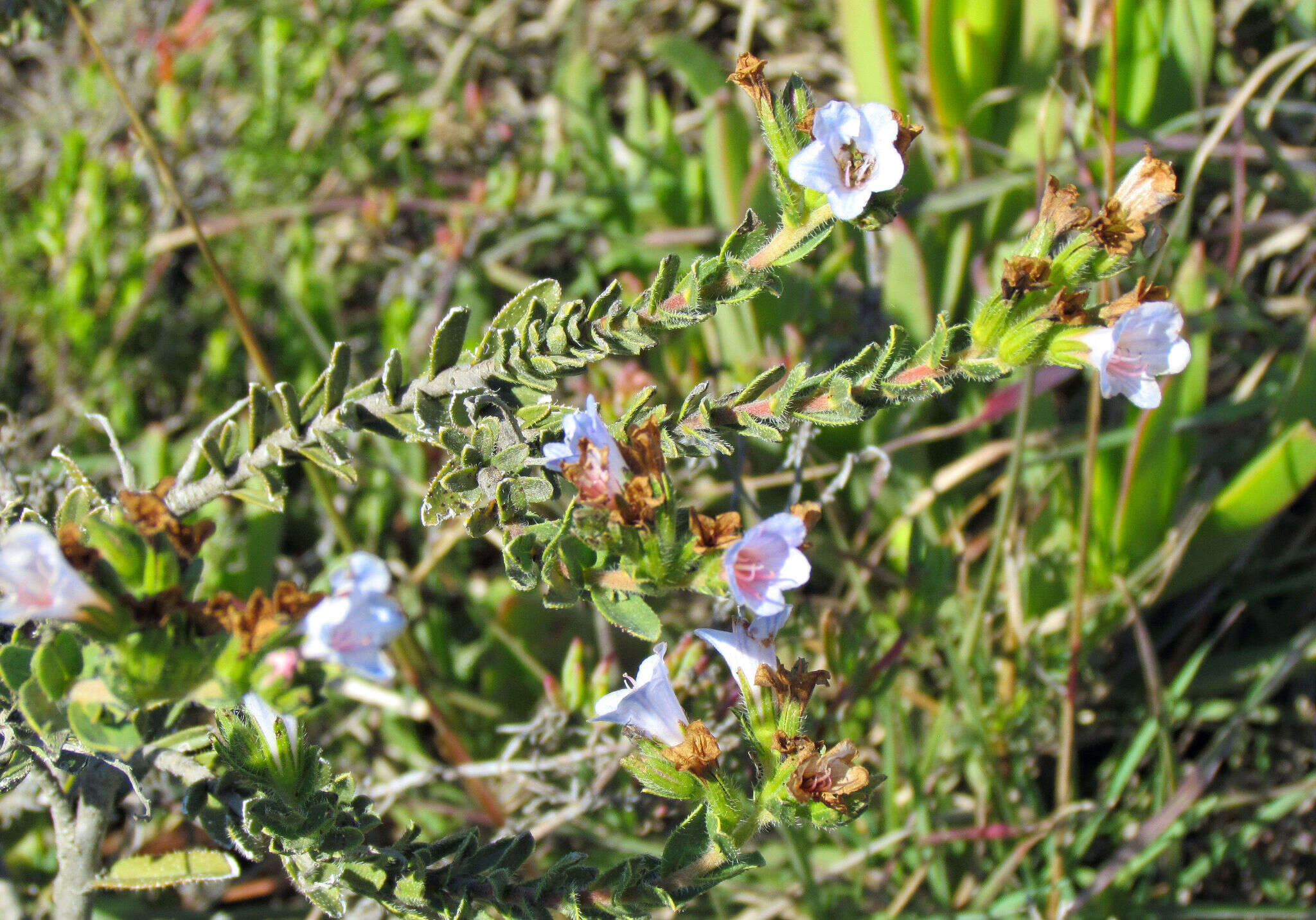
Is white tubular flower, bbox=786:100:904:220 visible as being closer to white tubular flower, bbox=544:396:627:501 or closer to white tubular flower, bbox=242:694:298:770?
white tubular flower, bbox=544:396:627:501

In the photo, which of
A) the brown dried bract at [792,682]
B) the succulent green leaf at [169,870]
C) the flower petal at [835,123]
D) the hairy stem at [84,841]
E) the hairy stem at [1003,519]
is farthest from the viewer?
the hairy stem at [1003,519]

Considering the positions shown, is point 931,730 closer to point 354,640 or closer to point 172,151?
point 354,640

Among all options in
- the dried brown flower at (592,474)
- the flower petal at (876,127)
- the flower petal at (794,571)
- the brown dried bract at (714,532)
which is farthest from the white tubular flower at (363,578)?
the flower petal at (876,127)

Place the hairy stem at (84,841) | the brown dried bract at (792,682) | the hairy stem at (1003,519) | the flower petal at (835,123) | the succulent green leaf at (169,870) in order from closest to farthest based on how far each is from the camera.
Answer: the flower petal at (835,123), the brown dried bract at (792,682), the succulent green leaf at (169,870), the hairy stem at (84,841), the hairy stem at (1003,519)

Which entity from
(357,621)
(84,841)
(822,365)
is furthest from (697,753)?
(822,365)

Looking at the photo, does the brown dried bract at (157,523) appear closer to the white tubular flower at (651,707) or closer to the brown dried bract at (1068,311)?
the white tubular flower at (651,707)

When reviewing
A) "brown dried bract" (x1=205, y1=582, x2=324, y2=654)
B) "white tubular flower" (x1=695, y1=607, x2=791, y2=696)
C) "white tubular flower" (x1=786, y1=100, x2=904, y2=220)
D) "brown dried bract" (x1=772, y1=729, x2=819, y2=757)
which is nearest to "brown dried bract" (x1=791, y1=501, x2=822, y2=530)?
"white tubular flower" (x1=695, y1=607, x2=791, y2=696)

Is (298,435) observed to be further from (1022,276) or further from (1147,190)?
(1147,190)
